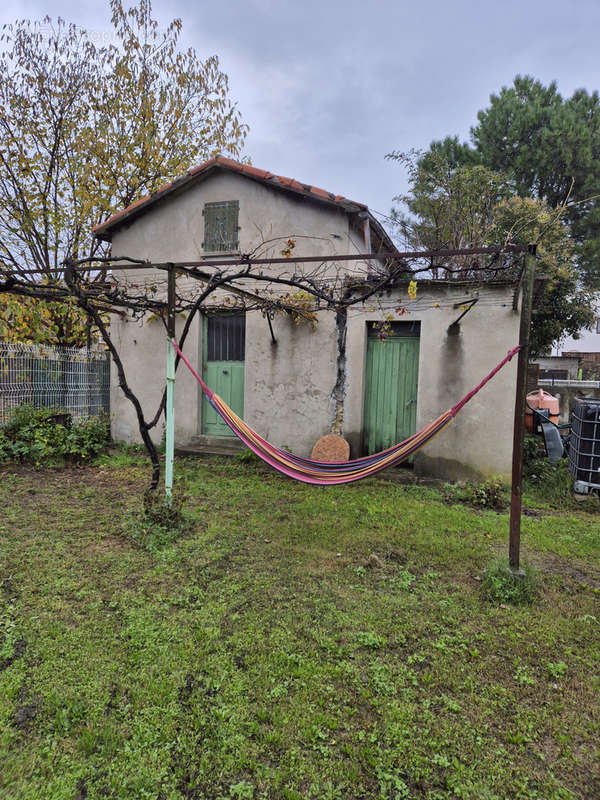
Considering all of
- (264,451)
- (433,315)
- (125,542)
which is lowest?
(125,542)

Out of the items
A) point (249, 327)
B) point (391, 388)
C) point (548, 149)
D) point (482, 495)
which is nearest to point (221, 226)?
point (249, 327)

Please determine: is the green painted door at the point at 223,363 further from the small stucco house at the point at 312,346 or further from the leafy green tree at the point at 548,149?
the leafy green tree at the point at 548,149

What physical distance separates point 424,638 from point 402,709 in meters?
0.53

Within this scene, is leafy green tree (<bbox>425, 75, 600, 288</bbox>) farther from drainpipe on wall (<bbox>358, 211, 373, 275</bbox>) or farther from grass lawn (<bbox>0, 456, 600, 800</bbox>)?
grass lawn (<bbox>0, 456, 600, 800</bbox>)

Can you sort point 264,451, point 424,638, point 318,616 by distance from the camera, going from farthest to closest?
point 264,451
point 318,616
point 424,638

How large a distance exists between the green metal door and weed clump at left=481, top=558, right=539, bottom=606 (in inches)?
112

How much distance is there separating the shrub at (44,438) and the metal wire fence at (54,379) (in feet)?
0.61

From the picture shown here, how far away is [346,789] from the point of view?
4.66 ft

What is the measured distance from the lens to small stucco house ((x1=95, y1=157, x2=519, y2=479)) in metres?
5.14

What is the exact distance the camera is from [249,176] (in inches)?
236

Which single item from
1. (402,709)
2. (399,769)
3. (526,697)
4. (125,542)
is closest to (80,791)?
(399,769)

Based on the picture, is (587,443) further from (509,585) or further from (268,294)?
(268,294)

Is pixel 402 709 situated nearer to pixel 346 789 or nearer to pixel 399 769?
pixel 399 769

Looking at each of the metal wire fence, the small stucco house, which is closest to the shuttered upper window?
the small stucco house
